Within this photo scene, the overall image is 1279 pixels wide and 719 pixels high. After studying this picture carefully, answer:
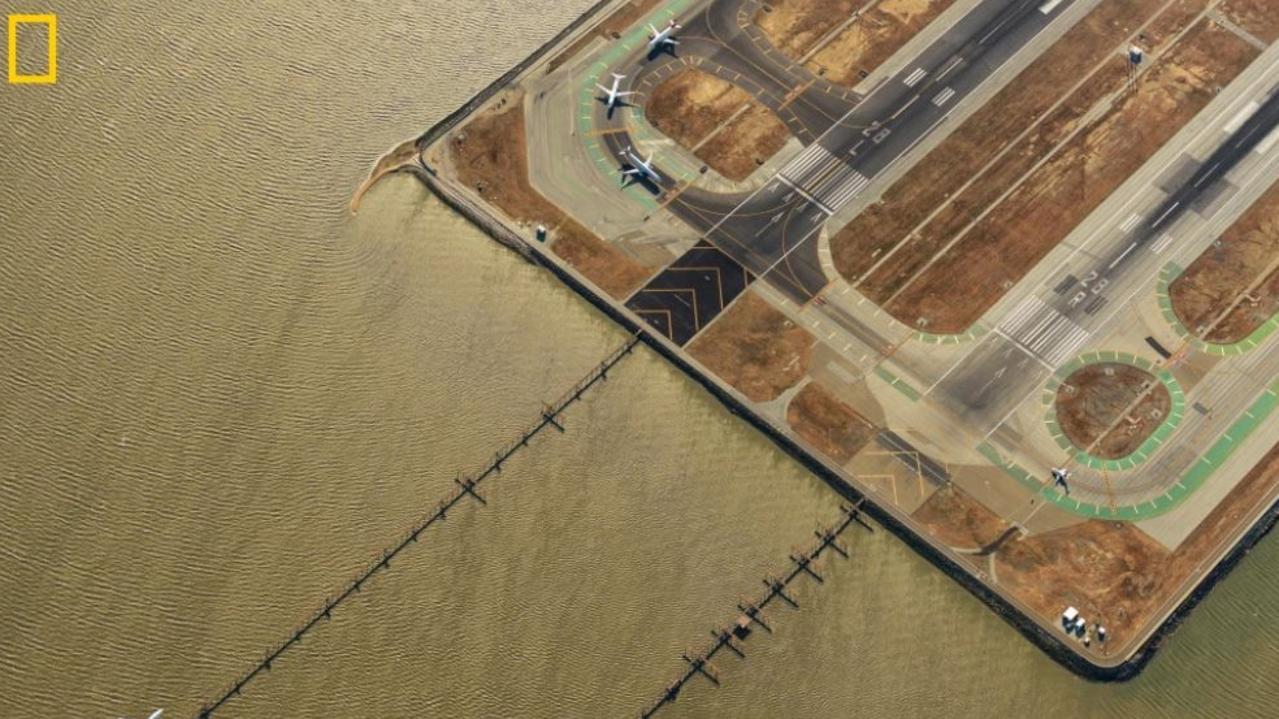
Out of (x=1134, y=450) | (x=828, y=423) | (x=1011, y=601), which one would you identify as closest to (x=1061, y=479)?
(x=1134, y=450)

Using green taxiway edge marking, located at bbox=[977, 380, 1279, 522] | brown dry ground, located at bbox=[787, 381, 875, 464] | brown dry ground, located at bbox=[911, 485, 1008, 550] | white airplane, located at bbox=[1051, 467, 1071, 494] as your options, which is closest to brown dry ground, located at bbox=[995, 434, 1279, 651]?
green taxiway edge marking, located at bbox=[977, 380, 1279, 522]

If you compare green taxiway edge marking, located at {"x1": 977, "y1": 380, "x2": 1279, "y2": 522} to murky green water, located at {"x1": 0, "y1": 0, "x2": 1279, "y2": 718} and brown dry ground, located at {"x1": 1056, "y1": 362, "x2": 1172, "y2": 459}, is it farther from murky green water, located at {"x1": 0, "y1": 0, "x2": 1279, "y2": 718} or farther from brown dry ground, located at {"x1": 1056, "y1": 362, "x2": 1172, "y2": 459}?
murky green water, located at {"x1": 0, "y1": 0, "x2": 1279, "y2": 718}

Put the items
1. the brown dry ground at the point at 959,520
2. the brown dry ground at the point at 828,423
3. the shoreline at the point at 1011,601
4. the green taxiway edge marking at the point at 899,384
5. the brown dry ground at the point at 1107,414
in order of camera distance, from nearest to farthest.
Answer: the shoreline at the point at 1011,601
the brown dry ground at the point at 959,520
the brown dry ground at the point at 828,423
the brown dry ground at the point at 1107,414
the green taxiway edge marking at the point at 899,384

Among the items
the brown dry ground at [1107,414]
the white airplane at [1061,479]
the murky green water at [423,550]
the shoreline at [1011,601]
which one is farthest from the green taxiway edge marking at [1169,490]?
the murky green water at [423,550]

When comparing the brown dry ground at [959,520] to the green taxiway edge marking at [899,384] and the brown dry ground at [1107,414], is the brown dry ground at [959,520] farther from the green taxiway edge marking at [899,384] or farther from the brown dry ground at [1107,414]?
the brown dry ground at [1107,414]

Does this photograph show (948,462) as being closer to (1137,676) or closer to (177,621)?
(1137,676)

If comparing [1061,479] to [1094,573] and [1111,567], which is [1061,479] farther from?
[1094,573]
